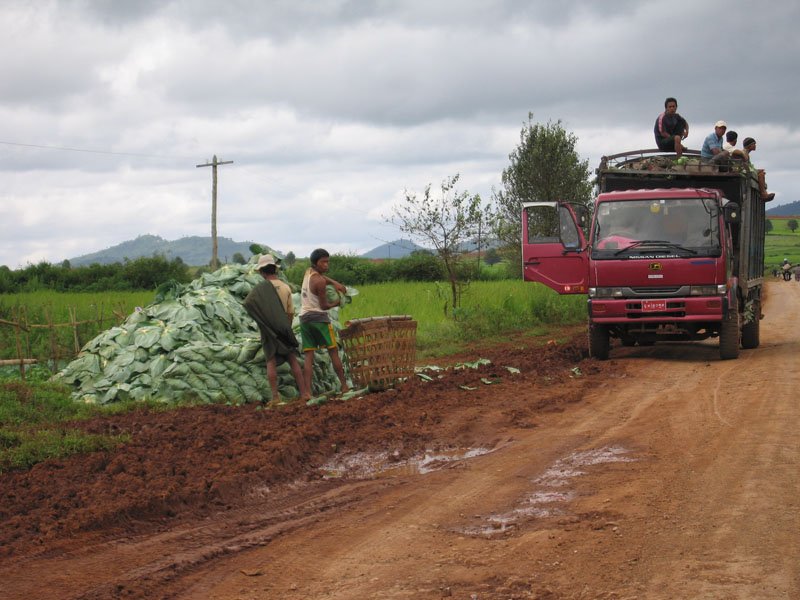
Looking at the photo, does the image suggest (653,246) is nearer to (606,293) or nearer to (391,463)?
(606,293)

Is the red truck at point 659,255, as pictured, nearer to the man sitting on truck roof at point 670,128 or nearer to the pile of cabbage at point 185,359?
the man sitting on truck roof at point 670,128

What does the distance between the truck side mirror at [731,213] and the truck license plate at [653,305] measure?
1.69 m

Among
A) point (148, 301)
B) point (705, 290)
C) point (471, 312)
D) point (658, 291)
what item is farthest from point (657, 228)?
point (148, 301)

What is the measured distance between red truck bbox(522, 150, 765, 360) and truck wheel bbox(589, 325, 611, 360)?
0.05 ft

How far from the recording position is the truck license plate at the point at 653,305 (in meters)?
13.9

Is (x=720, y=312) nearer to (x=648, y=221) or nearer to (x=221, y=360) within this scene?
(x=648, y=221)

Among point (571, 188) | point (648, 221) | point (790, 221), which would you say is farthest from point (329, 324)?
point (790, 221)

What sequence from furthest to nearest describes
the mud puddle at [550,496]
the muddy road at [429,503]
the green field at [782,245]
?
the green field at [782,245]
the mud puddle at [550,496]
the muddy road at [429,503]

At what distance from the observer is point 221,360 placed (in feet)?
38.7

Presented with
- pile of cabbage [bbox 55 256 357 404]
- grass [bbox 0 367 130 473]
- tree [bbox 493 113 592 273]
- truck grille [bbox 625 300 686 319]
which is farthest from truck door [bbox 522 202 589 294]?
tree [bbox 493 113 592 273]

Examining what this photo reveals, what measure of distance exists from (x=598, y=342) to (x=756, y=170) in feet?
16.1

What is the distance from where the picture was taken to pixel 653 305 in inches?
549

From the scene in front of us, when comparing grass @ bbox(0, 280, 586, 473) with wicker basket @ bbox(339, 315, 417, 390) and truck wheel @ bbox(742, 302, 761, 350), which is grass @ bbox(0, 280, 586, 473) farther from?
truck wheel @ bbox(742, 302, 761, 350)

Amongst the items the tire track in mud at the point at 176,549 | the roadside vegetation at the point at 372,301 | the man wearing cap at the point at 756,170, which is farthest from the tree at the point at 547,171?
the tire track in mud at the point at 176,549
